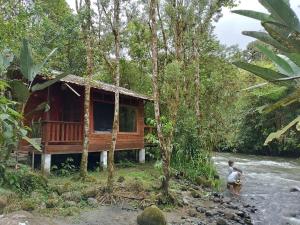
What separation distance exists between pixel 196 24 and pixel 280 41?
15.8 m

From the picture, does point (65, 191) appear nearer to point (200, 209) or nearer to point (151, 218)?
point (151, 218)

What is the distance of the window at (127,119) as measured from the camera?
16.8m

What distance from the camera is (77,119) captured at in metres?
14.7

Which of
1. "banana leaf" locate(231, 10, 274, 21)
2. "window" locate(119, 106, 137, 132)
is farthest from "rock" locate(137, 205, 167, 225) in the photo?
"window" locate(119, 106, 137, 132)

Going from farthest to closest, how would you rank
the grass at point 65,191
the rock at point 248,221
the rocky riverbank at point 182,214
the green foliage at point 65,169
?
the green foliage at point 65,169
the rock at point 248,221
the grass at point 65,191
the rocky riverbank at point 182,214

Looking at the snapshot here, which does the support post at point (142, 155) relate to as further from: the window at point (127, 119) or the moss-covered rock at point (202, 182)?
the moss-covered rock at point (202, 182)

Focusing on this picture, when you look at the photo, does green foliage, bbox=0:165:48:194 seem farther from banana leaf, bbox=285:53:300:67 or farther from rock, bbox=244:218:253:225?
banana leaf, bbox=285:53:300:67

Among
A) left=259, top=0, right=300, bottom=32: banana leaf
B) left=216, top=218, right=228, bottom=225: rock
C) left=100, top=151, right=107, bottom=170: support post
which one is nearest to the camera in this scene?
left=259, top=0, right=300, bottom=32: banana leaf

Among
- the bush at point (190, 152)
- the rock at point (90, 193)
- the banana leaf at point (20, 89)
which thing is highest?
the banana leaf at point (20, 89)

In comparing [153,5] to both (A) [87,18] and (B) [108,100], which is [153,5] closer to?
(A) [87,18]

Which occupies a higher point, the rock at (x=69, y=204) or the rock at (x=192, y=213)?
the rock at (x=69, y=204)

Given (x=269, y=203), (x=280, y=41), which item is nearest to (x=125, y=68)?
(x=269, y=203)

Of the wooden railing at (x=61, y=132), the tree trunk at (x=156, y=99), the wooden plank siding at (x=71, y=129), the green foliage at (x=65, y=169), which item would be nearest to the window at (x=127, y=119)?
the wooden plank siding at (x=71, y=129)

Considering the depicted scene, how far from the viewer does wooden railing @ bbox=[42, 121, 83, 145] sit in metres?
12.0
